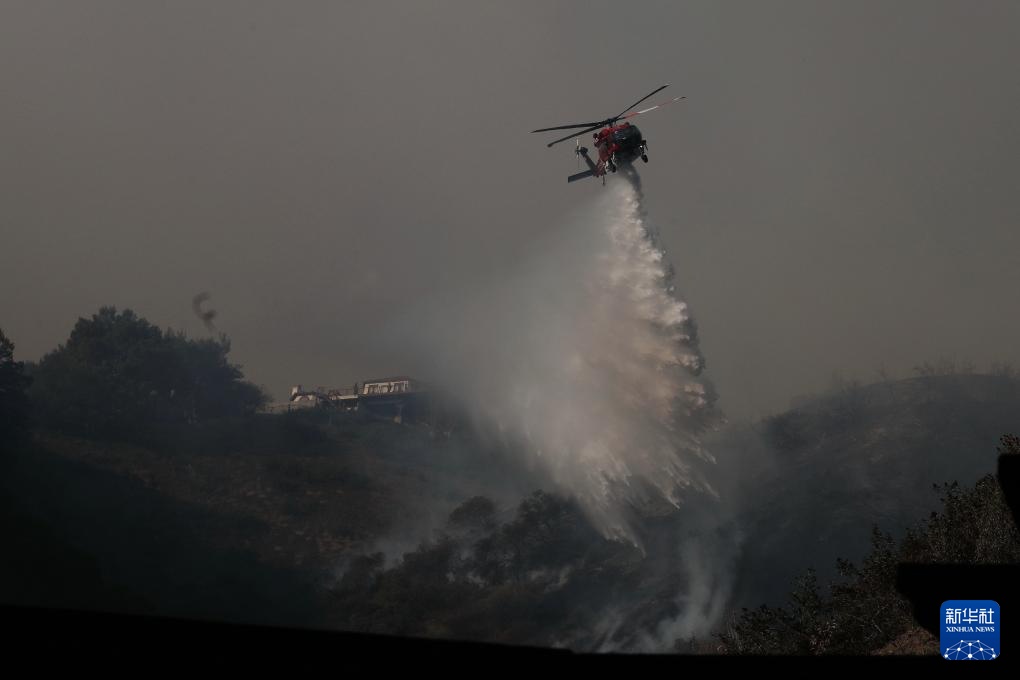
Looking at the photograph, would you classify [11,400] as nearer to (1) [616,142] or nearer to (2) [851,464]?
(1) [616,142]

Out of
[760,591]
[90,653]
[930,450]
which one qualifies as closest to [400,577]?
[760,591]

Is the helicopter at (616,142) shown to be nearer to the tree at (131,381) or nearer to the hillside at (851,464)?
the hillside at (851,464)

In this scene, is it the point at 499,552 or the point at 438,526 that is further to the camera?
the point at 438,526

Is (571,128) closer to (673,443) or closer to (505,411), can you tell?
(673,443)

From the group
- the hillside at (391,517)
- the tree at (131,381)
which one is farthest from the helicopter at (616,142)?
the tree at (131,381)

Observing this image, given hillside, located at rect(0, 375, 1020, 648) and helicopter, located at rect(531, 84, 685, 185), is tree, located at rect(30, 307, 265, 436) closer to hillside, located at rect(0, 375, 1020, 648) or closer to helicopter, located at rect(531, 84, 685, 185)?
hillside, located at rect(0, 375, 1020, 648)

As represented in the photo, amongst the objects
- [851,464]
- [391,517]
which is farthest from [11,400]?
[851,464]
